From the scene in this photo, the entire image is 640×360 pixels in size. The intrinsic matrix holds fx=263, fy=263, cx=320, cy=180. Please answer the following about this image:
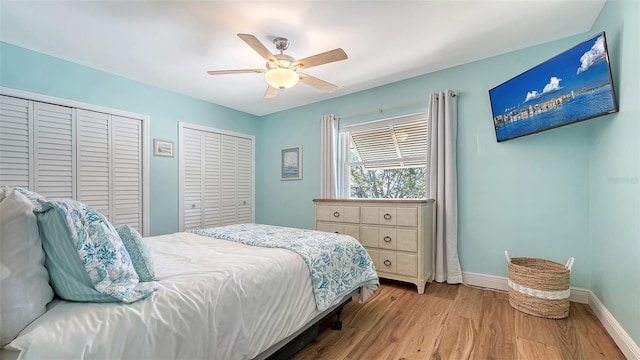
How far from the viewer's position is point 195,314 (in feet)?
3.53

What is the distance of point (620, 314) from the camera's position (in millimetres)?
1749

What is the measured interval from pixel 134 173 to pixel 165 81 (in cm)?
123

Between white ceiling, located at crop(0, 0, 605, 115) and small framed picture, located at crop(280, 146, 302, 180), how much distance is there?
161cm

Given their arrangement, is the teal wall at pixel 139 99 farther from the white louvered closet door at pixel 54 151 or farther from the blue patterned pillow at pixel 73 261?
the blue patterned pillow at pixel 73 261

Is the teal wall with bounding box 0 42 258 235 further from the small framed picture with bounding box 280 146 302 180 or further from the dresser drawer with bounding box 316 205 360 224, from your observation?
the dresser drawer with bounding box 316 205 360 224

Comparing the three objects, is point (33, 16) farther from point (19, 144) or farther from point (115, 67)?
point (19, 144)

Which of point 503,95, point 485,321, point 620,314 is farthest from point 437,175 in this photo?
point 620,314

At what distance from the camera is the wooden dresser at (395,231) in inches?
106

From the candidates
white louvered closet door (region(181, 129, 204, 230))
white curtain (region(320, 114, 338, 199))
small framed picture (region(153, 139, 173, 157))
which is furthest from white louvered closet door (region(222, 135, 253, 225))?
white curtain (region(320, 114, 338, 199))

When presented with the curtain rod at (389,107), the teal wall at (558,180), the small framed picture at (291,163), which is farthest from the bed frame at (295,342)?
the small framed picture at (291,163)

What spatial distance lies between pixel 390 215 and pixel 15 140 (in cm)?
376

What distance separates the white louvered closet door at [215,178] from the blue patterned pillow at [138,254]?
2.66m

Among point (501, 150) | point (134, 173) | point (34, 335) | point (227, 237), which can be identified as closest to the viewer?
point (34, 335)

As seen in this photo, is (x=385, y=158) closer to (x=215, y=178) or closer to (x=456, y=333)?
(x=456, y=333)
